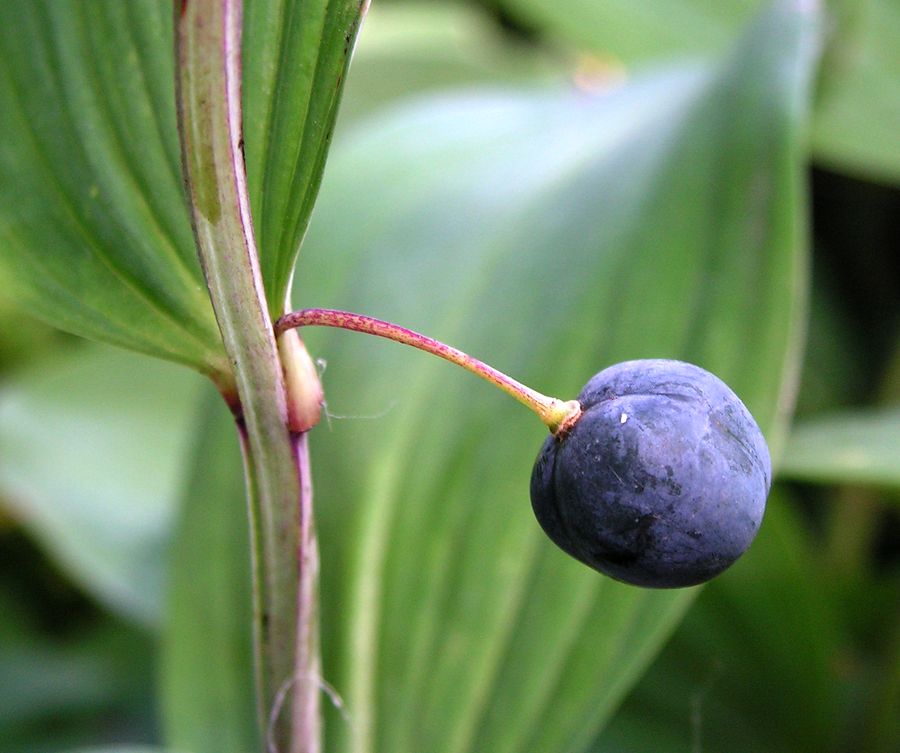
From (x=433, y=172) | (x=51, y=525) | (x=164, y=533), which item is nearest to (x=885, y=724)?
(x=433, y=172)

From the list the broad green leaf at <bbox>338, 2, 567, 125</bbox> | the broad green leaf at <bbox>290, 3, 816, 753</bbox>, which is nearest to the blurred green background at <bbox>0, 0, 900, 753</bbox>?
the broad green leaf at <bbox>290, 3, 816, 753</bbox>

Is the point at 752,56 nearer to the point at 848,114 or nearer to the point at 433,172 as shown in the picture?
the point at 433,172

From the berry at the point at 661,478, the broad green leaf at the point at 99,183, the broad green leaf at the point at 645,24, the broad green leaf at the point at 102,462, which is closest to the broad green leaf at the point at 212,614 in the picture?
the broad green leaf at the point at 102,462

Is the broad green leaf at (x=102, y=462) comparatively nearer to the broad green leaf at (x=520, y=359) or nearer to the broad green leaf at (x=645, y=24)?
the broad green leaf at (x=520, y=359)

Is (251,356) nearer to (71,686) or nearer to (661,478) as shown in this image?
(661,478)

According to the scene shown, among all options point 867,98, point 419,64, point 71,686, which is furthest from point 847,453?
point 419,64

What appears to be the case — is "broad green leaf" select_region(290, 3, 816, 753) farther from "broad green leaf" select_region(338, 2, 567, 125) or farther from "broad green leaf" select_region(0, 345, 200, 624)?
"broad green leaf" select_region(338, 2, 567, 125)
